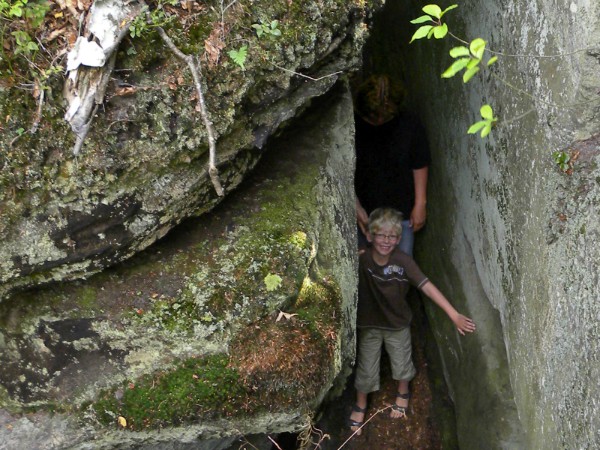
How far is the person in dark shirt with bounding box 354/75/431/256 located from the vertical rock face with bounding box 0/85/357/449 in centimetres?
141

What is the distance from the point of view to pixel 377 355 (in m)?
4.79

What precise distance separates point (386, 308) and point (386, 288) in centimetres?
23

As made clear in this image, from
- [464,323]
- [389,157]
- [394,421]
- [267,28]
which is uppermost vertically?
[267,28]

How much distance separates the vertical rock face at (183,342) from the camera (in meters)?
2.99

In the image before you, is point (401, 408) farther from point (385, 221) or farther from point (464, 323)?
point (385, 221)

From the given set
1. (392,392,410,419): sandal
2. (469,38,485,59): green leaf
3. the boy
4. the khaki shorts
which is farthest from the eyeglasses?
(469,38,485,59): green leaf

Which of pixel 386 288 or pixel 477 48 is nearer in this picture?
pixel 477 48

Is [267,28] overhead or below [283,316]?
overhead

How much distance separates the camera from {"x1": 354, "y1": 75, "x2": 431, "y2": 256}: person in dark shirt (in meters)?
4.26

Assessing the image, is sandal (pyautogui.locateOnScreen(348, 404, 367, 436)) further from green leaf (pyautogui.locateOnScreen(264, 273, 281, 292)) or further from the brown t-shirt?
green leaf (pyautogui.locateOnScreen(264, 273, 281, 292))

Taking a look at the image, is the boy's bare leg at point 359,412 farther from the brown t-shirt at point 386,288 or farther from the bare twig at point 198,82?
the bare twig at point 198,82

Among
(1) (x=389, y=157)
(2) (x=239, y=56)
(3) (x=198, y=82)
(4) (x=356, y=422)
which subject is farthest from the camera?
(4) (x=356, y=422)

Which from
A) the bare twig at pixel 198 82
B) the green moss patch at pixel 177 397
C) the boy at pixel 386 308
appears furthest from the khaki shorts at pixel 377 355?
the bare twig at pixel 198 82

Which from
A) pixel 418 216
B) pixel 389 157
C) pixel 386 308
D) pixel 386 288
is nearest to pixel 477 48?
pixel 386 288
